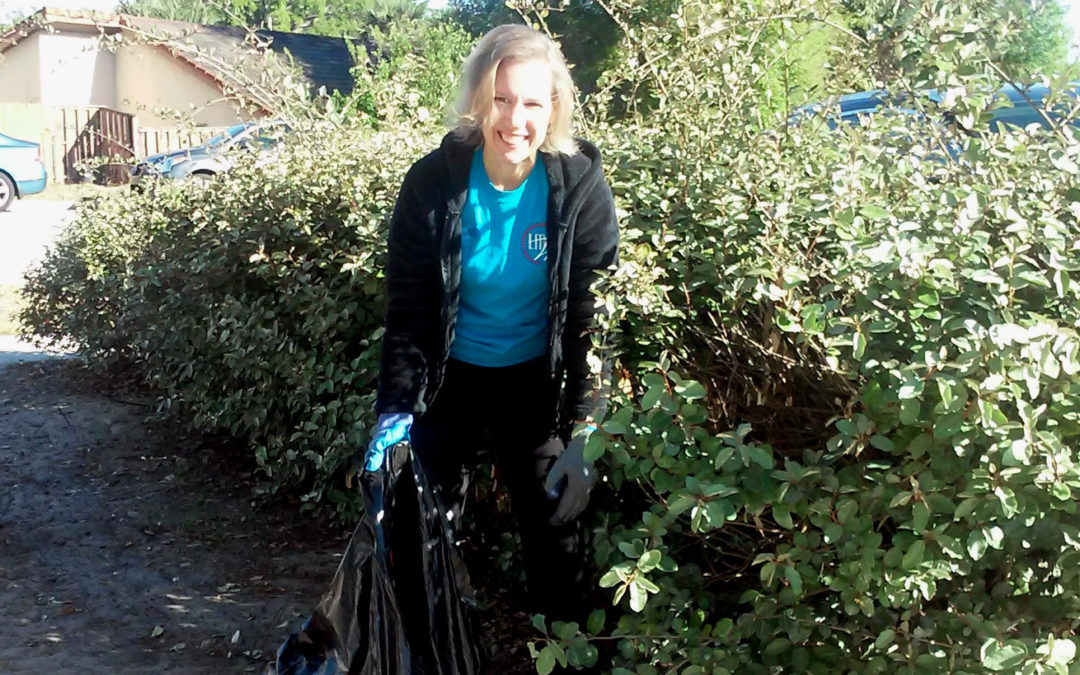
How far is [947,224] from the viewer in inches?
87.6

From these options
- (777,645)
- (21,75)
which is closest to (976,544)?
(777,645)

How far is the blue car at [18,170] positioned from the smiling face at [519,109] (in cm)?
1908

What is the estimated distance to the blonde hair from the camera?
2.70 m

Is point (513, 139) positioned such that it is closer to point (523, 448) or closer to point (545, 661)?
point (523, 448)

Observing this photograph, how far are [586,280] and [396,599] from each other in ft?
2.83

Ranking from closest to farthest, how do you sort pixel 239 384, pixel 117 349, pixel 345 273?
pixel 345 273
pixel 239 384
pixel 117 349

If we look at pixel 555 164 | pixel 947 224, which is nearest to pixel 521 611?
pixel 555 164

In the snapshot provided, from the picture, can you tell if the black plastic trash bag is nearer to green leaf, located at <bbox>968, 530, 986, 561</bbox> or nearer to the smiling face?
the smiling face

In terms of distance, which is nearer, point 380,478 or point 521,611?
point 380,478

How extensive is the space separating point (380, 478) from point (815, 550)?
104 centimetres

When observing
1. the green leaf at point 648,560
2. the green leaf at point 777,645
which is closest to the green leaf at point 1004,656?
the green leaf at point 777,645

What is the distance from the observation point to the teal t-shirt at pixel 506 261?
9.08 ft

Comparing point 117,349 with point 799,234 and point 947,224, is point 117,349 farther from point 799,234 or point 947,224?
point 947,224

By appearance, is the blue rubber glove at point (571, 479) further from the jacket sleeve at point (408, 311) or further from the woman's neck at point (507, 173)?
the woman's neck at point (507, 173)
